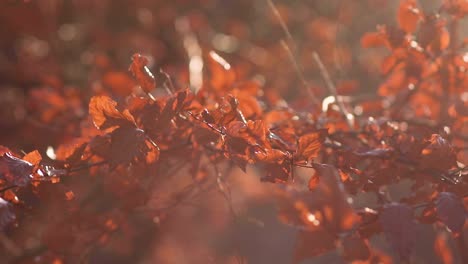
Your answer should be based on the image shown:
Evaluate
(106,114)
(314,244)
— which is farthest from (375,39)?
(106,114)

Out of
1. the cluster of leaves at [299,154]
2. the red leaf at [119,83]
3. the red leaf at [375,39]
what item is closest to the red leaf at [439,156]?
the cluster of leaves at [299,154]

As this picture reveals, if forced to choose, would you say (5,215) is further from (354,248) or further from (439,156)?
(439,156)

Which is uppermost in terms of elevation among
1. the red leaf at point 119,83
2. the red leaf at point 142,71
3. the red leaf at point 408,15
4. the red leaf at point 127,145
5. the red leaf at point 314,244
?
the red leaf at point 408,15

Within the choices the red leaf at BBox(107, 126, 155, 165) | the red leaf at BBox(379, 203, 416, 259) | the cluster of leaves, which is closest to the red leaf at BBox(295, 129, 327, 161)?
the cluster of leaves

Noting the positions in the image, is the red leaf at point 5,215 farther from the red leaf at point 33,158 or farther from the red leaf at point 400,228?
the red leaf at point 400,228

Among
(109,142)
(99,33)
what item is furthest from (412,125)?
(99,33)

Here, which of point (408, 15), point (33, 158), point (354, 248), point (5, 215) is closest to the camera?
point (5, 215)
